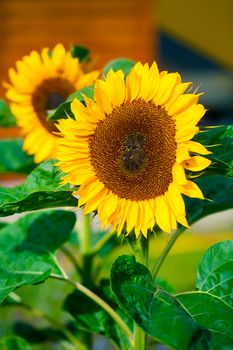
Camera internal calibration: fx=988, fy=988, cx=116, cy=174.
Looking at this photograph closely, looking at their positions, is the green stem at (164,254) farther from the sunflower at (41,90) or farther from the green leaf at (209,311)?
the sunflower at (41,90)

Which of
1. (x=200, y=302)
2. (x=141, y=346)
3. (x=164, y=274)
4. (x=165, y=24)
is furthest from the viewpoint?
(x=165, y=24)

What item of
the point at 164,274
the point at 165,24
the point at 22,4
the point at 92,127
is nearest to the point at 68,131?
the point at 92,127

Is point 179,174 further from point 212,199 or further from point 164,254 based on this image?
point 212,199

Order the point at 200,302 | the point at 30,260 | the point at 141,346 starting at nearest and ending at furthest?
the point at 200,302 → the point at 141,346 → the point at 30,260

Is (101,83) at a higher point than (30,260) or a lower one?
higher

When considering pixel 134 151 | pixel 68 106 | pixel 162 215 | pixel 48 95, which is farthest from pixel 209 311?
pixel 48 95

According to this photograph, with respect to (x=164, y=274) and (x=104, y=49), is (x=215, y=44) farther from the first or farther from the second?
(x=164, y=274)
